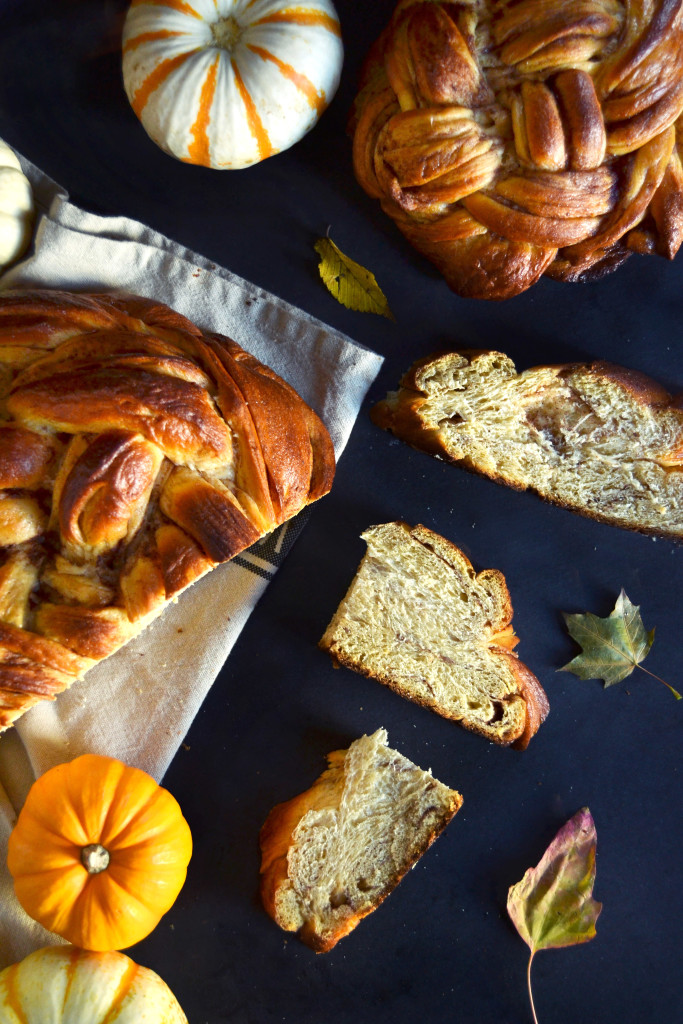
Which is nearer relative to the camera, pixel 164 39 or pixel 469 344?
pixel 164 39

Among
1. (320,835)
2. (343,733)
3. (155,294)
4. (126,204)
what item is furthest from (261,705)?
(126,204)

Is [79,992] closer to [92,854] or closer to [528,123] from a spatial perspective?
[92,854]

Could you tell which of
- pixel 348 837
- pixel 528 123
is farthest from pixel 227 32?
pixel 348 837

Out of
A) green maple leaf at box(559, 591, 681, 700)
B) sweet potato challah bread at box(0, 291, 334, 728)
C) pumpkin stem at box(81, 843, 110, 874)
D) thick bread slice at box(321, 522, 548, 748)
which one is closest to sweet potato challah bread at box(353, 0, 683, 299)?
sweet potato challah bread at box(0, 291, 334, 728)

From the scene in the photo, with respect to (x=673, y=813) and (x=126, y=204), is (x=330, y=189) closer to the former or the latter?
(x=126, y=204)

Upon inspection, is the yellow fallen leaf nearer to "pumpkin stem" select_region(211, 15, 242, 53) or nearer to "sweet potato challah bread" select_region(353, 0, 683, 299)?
"sweet potato challah bread" select_region(353, 0, 683, 299)

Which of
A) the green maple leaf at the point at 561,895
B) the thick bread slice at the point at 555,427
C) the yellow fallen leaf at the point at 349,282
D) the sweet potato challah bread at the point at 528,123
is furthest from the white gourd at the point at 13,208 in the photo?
the green maple leaf at the point at 561,895
